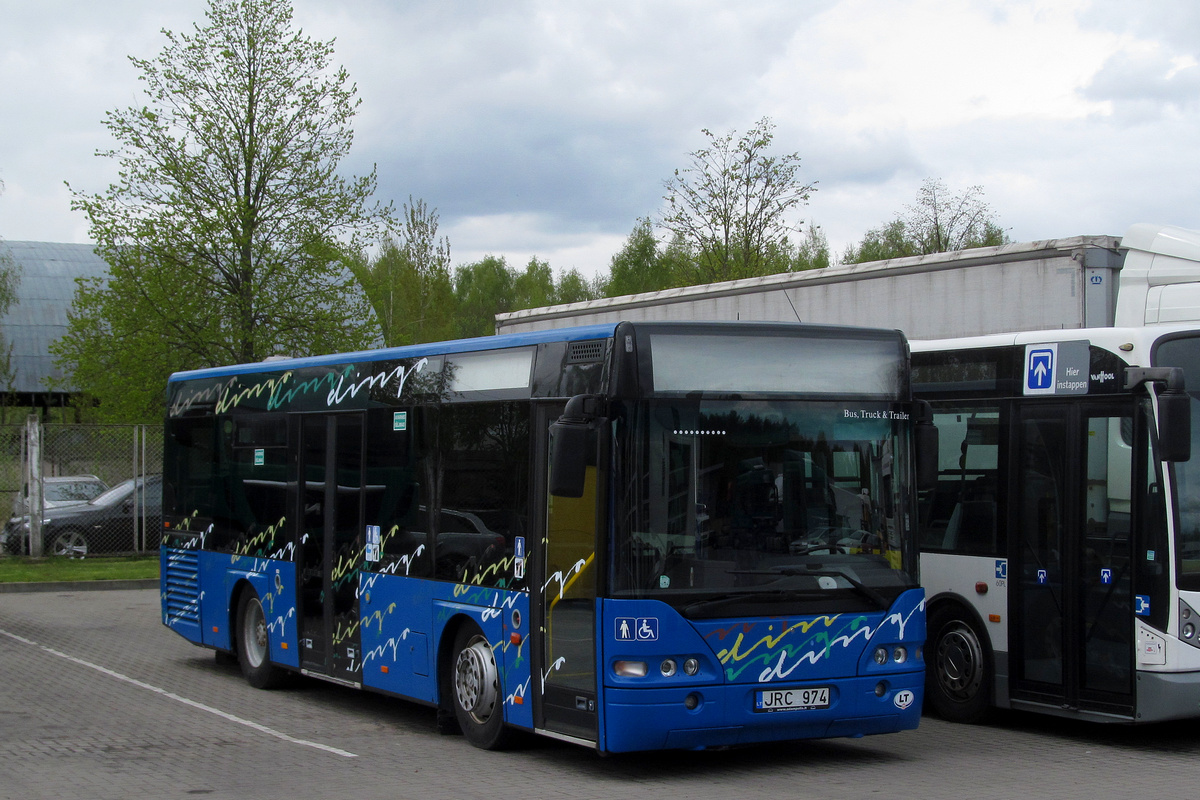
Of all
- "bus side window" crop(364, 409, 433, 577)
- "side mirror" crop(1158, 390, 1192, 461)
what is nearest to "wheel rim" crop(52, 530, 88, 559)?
"bus side window" crop(364, 409, 433, 577)

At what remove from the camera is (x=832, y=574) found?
8.38 meters

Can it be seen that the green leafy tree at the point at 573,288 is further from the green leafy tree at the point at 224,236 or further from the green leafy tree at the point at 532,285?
the green leafy tree at the point at 224,236

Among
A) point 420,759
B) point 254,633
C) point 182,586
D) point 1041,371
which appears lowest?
point 420,759

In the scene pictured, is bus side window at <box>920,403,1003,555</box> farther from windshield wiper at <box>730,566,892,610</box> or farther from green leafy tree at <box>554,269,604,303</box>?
green leafy tree at <box>554,269,604,303</box>

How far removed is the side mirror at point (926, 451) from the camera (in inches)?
342

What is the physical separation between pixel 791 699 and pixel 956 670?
292cm

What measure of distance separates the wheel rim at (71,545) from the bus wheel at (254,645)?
13.7 metres

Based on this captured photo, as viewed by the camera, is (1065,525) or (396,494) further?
(396,494)

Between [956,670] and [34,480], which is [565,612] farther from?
[34,480]

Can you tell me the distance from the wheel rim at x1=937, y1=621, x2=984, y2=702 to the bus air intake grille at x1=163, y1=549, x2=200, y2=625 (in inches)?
299

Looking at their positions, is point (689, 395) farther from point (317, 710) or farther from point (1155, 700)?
point (317, 710)

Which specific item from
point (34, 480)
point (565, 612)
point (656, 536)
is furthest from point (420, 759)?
point (34, 480)

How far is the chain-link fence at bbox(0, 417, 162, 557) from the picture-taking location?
25156 mm

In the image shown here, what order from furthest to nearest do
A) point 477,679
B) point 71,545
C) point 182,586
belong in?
1. point 71,545
2. point 182,586
3. point 477,679
